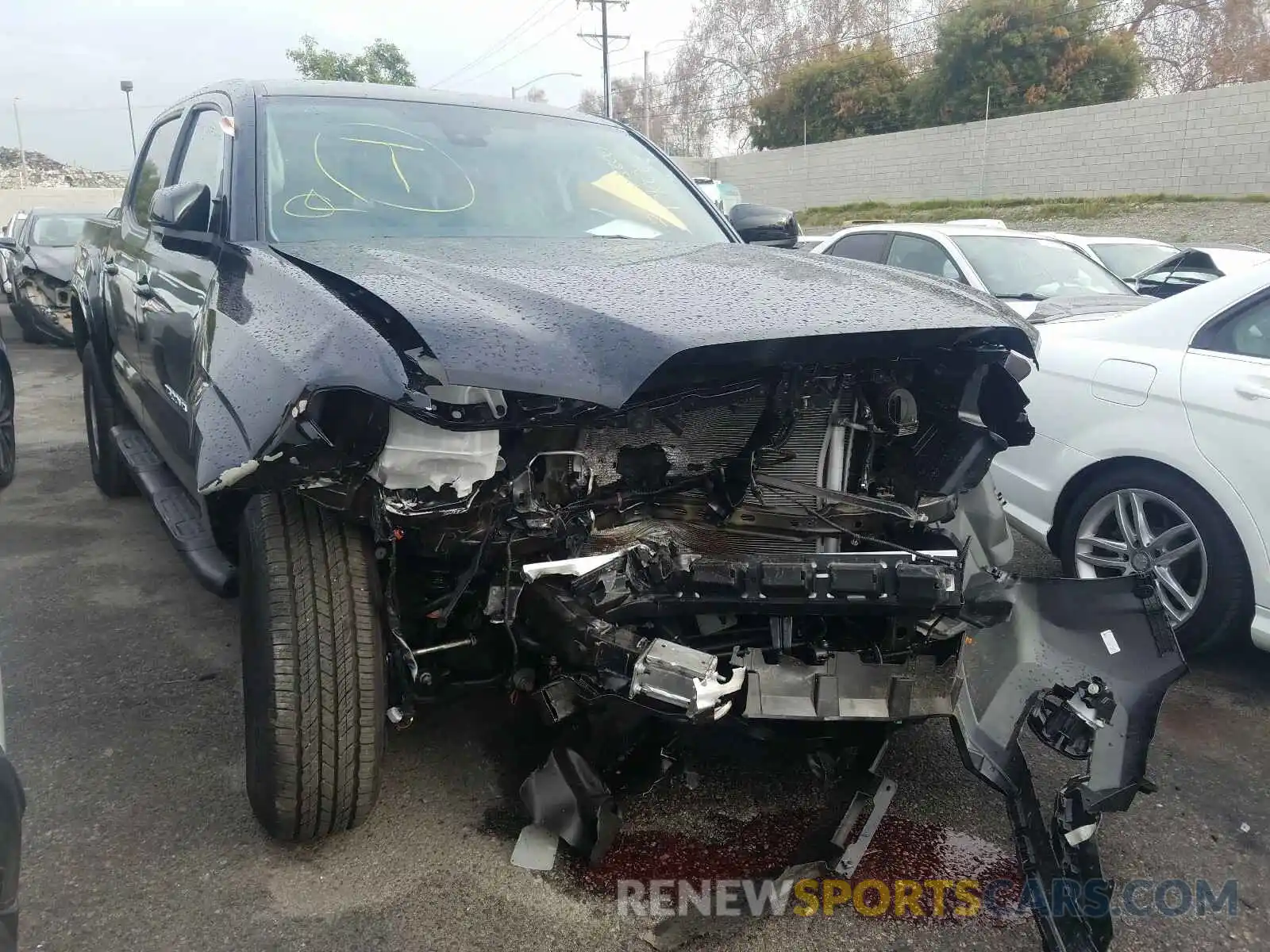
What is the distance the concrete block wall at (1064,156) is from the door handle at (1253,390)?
738 inches

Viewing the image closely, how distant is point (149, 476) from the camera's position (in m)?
3.65

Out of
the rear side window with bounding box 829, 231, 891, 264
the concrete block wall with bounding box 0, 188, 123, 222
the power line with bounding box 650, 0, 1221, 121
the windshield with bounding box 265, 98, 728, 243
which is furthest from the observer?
A: the concrete block wall with bounding box 0, 188, 123, 222

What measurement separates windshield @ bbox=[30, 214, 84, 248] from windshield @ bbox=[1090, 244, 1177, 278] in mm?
10996

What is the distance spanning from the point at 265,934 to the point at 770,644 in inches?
52.2

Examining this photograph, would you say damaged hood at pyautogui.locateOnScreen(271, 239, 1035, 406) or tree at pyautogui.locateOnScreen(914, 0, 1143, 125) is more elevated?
tree at pyautogui.locateOnScreen(914, 0, 1143, 125)

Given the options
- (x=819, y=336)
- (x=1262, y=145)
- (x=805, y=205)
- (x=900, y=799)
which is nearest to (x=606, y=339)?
(x=819, y=336)

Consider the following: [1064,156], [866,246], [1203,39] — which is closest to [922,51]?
[1203,39]

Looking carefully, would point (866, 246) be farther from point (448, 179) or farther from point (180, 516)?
Result: point (180, 516)

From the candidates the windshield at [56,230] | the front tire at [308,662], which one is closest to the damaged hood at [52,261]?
the windshield at [56,230]

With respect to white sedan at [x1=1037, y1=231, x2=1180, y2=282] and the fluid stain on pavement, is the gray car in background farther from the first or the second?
the fluid stain on pavement

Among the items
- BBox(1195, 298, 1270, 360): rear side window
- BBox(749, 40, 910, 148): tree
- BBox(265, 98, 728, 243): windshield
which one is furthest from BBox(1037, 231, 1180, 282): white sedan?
BBox(749, 40, 910, 148): tree

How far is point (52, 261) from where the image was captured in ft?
35.1

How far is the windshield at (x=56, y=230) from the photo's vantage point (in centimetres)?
1123

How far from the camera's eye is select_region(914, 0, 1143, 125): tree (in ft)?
83.3
